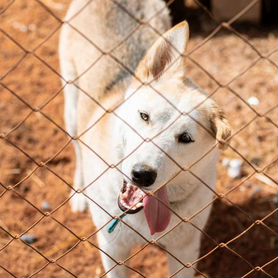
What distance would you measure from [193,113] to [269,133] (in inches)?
73.7

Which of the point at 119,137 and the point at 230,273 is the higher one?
the point at 119,137

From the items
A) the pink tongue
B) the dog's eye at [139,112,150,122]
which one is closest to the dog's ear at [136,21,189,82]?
the dog's eye at [139,112,150,122]

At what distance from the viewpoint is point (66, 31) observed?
14.5 ft

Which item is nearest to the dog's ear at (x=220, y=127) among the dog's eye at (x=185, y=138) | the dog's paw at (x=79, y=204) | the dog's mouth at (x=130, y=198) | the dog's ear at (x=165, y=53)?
the dog's eye at (x=185, y=138)

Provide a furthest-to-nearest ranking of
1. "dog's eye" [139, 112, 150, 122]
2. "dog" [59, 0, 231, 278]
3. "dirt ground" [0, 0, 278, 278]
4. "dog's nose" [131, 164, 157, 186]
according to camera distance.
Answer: "dirt ground" [0, 0, 278, 278] < "dog's eye" [139, 112, 150, 122] < "dog" [59, 0, 231, 278] < "dog's nose" [131, 164, 157, 186]

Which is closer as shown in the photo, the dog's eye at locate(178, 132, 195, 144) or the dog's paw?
the dog's eye at locate(178, 132, 195, 144)

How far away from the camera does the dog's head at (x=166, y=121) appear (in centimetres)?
287

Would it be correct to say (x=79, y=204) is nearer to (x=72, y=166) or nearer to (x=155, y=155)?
(x=72, y=166)

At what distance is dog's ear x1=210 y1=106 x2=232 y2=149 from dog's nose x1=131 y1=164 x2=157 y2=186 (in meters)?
0.37

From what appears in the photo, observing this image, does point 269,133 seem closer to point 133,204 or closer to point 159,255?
point 159,255

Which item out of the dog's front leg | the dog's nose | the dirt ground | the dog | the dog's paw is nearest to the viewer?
the dog's nose

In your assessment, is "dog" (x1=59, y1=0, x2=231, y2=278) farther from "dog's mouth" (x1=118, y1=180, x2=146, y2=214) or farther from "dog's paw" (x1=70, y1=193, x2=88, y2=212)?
"dog's paw" (x1=70, y1=193, x2=88, y2=212)

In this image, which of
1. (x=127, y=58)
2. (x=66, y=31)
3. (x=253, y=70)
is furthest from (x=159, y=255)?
(x=253, y=70)

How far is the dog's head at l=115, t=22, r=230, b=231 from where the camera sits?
2.87 m
